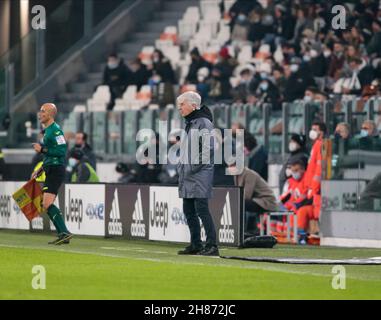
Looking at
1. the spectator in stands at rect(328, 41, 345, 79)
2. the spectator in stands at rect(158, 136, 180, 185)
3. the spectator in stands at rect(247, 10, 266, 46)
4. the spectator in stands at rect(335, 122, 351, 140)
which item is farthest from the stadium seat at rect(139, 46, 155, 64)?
the spectator in stands at rect(335, 122, 351, 140)

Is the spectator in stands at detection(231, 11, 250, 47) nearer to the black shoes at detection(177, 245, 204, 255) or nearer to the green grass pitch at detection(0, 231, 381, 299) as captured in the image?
the green grass pitch at detection(0, 231, 381, 299)

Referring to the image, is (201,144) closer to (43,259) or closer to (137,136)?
(43,259)

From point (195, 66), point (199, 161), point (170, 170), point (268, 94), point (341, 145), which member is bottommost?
point (170, 170)

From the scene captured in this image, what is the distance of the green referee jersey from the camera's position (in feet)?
68.8

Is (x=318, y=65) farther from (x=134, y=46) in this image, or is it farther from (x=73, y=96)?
(x=134, y=46)

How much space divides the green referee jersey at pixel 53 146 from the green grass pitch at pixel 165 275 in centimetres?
124

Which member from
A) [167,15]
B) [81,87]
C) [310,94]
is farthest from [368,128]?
[167,15]

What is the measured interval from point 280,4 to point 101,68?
683 centimetres

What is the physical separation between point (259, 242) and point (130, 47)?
18851 millimetres

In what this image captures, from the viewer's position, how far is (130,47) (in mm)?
39531

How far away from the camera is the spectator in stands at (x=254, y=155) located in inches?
975

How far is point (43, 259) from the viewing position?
1817cm
